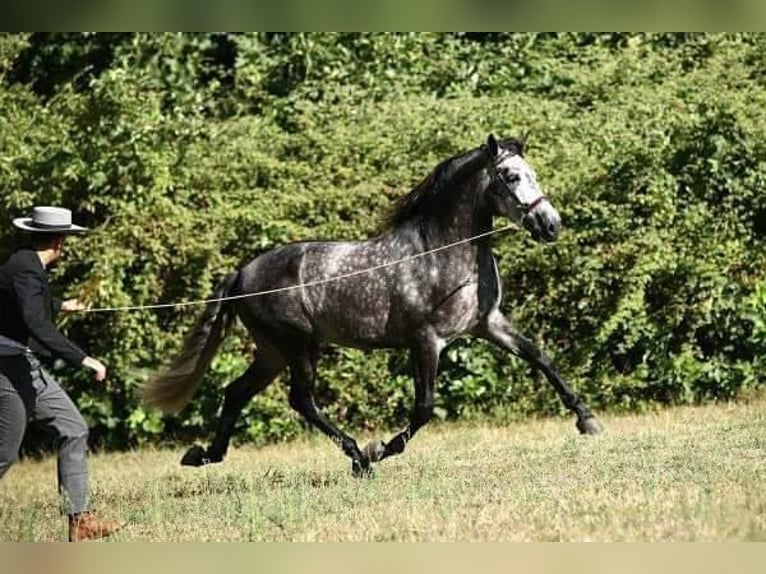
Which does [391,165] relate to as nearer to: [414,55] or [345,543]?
[414,55]

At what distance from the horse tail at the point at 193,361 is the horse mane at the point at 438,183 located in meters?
1.39

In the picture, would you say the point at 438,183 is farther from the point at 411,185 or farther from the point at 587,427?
the point at 411,185

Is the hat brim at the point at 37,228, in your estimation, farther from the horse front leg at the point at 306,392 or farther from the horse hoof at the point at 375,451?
the horse hoof at the point at 375,451

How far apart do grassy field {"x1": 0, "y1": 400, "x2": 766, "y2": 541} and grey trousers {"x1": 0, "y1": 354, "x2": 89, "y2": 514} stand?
1.38ft

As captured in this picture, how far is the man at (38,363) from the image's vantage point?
7578mm

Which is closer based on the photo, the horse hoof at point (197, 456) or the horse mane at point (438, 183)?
the horse mane at point (438, 183)

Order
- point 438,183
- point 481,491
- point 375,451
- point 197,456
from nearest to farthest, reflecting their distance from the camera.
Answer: point 481,491 < point 375,451 < point 438,183 < point 197,456

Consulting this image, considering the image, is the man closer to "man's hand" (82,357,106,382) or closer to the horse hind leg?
"man's hand" (82,357,106,382)

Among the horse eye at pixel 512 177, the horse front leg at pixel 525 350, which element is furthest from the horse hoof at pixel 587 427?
the horse eye at pixel 512 177

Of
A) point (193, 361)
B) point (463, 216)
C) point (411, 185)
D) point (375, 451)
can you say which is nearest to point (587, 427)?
point (375, 451)

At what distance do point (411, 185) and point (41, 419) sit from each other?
5.44 metres

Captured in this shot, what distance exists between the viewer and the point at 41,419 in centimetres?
784
